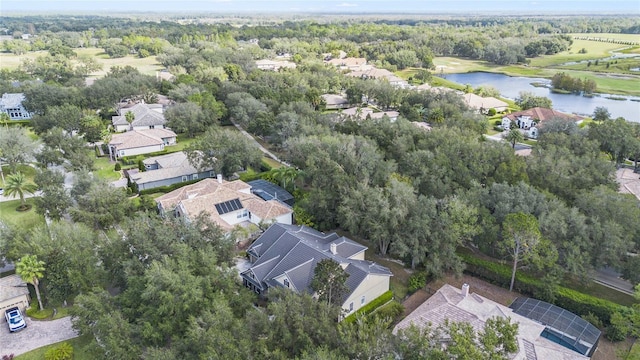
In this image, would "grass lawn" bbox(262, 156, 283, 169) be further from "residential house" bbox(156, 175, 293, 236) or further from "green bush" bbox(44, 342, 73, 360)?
"green bush" bbox(44, 342, 73, 360)

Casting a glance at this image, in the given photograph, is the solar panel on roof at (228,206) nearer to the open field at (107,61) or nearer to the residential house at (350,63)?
the residential house at (350,63)

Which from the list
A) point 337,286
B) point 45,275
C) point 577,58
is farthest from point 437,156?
point 577,58

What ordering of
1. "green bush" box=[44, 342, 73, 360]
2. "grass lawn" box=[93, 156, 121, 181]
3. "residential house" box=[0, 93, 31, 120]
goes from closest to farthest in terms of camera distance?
"green bush" box=[44, 342, 73, 360] < "grass lawn" box=[93, 156, 121, 181] < "residential house" box=[0, 93, 31, 120]

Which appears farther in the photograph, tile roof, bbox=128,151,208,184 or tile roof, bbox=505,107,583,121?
tile roof, bbox=505,107,583,121

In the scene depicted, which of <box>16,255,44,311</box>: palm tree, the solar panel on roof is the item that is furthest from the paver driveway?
the solar panel on roof

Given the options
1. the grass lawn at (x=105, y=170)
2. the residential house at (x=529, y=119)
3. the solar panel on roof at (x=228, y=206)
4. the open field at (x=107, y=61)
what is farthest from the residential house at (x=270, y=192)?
the open field at (x=107, y=61)

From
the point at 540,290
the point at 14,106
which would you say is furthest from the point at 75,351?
the point at 14,106

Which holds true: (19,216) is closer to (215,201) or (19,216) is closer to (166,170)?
(166,170)
